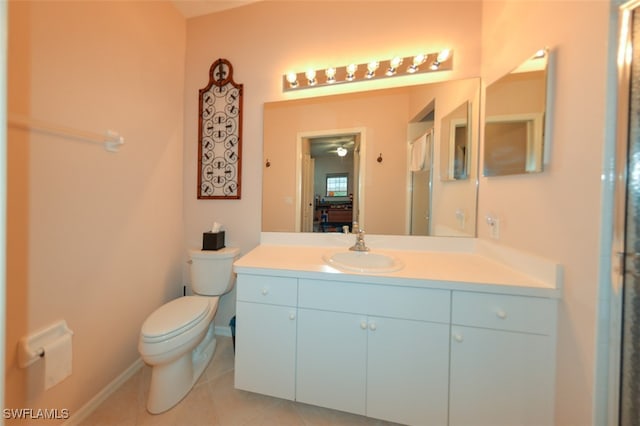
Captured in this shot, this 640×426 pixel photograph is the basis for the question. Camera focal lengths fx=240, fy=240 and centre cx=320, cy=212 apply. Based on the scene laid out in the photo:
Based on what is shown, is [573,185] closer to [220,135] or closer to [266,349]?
[266,349]

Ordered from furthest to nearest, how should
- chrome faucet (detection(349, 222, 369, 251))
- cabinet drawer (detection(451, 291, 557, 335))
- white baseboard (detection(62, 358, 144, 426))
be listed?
chrome faucet (detection(349, 222, 369, 251))
white baseboard (detection(62, 358, 144, 426))
cabinet drawer (detection(451, 291, 557, 335))

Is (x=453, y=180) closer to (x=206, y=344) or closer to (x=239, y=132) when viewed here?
(x=239, y=132)

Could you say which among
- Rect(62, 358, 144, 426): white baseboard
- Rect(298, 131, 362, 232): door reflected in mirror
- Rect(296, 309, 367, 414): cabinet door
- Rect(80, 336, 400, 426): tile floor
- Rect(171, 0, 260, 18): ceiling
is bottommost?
Rect(80, 336, 400, 426): tile floor

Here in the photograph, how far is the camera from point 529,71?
1.09 m

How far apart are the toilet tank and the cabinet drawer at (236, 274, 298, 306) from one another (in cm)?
50

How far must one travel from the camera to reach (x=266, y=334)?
1.28m

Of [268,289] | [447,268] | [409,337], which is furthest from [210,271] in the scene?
[447,268]

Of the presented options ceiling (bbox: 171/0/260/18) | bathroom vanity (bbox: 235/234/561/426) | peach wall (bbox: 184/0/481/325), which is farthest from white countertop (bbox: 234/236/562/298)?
ceiling (bbox: 171/0/260/18)

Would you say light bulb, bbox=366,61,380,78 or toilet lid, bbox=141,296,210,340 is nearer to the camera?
toilet lid, bbox=141,296,210,340

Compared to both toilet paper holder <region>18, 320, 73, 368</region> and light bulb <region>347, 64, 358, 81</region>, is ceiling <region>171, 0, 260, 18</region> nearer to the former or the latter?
light bulb <region>347, 64, 358, 81</region>

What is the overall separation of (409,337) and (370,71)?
5.31 feet

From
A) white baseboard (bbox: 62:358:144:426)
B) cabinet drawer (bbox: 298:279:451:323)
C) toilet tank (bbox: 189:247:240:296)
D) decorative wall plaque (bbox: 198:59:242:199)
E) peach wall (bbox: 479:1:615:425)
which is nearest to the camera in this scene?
peach wall (bbox: 479:1:615:425)

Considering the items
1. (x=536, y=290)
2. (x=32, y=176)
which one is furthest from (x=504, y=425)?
(x=32, y=176)

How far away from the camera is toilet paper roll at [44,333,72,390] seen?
1027 mm
